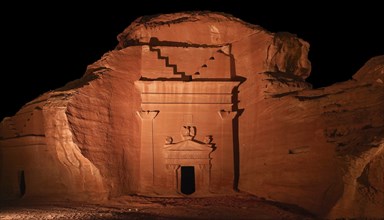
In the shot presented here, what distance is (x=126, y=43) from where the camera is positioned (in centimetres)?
1892

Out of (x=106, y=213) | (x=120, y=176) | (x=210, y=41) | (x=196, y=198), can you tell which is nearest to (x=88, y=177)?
(x=120, y=176)

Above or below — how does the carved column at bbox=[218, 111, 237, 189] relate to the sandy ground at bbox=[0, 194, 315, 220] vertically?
above

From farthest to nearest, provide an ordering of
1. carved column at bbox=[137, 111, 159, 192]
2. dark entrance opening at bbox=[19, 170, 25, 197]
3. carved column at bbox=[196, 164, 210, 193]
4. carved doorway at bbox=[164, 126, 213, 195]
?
dark entrance opening at bbox=[19, 170, 25, 197] < carved column at bbox=[196, 164, 210, 193] < carved doorway at bbox=[164, 126, 213, 195] < carved column at bbox=[137, 111, 159, 192]

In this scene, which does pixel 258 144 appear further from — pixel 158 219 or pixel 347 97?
pixel 158 219

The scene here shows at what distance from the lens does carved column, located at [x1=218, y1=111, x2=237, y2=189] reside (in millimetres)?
17594

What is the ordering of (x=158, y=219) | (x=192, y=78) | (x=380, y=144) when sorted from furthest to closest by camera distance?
(x=192, y=78), (x=158, y=219), (x=380, y=144)

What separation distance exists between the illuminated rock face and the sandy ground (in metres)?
0.66

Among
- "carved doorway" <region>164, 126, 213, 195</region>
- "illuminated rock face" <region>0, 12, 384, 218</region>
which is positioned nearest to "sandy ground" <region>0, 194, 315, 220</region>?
"illuminated rock face" <region>0, 12, 384, 218</region>

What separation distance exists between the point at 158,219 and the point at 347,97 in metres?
6.93

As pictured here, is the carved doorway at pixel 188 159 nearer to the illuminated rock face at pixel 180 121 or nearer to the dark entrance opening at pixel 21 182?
the illuminated rock face at pixel 180 121

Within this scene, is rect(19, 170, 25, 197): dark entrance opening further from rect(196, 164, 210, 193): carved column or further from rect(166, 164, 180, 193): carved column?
rect(196, 164, 210, 193): carved column

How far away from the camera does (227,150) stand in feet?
58.4

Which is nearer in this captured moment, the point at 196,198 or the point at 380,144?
the point at 380,144

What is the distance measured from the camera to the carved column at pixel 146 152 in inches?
676
